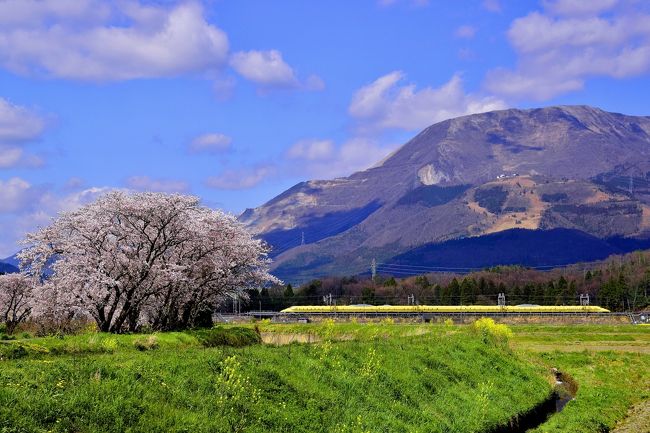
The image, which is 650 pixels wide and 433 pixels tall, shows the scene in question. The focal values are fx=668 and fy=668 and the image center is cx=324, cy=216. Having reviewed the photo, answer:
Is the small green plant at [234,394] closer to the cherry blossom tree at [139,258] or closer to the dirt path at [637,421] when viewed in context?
the cherry blossom tree at [139,258]

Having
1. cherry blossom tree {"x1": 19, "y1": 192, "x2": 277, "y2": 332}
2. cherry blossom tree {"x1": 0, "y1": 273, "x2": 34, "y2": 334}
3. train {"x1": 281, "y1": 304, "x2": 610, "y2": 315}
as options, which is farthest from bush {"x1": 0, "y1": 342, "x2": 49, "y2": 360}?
train {"x1": 281, "y1": 304, "x2": 610, "y2": 315}

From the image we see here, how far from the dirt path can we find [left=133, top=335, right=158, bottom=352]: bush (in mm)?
19524

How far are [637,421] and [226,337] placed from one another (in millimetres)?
19701

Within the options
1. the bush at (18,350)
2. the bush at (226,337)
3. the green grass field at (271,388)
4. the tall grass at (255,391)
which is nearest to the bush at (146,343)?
→ the green grass field at (271,388)

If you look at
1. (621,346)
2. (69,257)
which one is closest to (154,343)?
(69,257)

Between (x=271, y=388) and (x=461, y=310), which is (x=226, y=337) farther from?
(x=461, y=310)

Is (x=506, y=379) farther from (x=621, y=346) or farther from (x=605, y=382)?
(x=621, y=346)

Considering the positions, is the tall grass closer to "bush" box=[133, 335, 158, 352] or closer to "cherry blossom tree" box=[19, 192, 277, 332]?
"bush" box=[133, 335, 158, 352]

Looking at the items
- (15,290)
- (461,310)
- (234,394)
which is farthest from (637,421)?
(461,310)

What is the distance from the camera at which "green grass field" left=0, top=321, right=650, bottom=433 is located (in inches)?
575

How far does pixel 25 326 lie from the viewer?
4816cm

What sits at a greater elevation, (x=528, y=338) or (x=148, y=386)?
(x=148, y=386)

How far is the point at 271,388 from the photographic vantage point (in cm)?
1942

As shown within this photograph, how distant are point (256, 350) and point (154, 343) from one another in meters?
5.95
